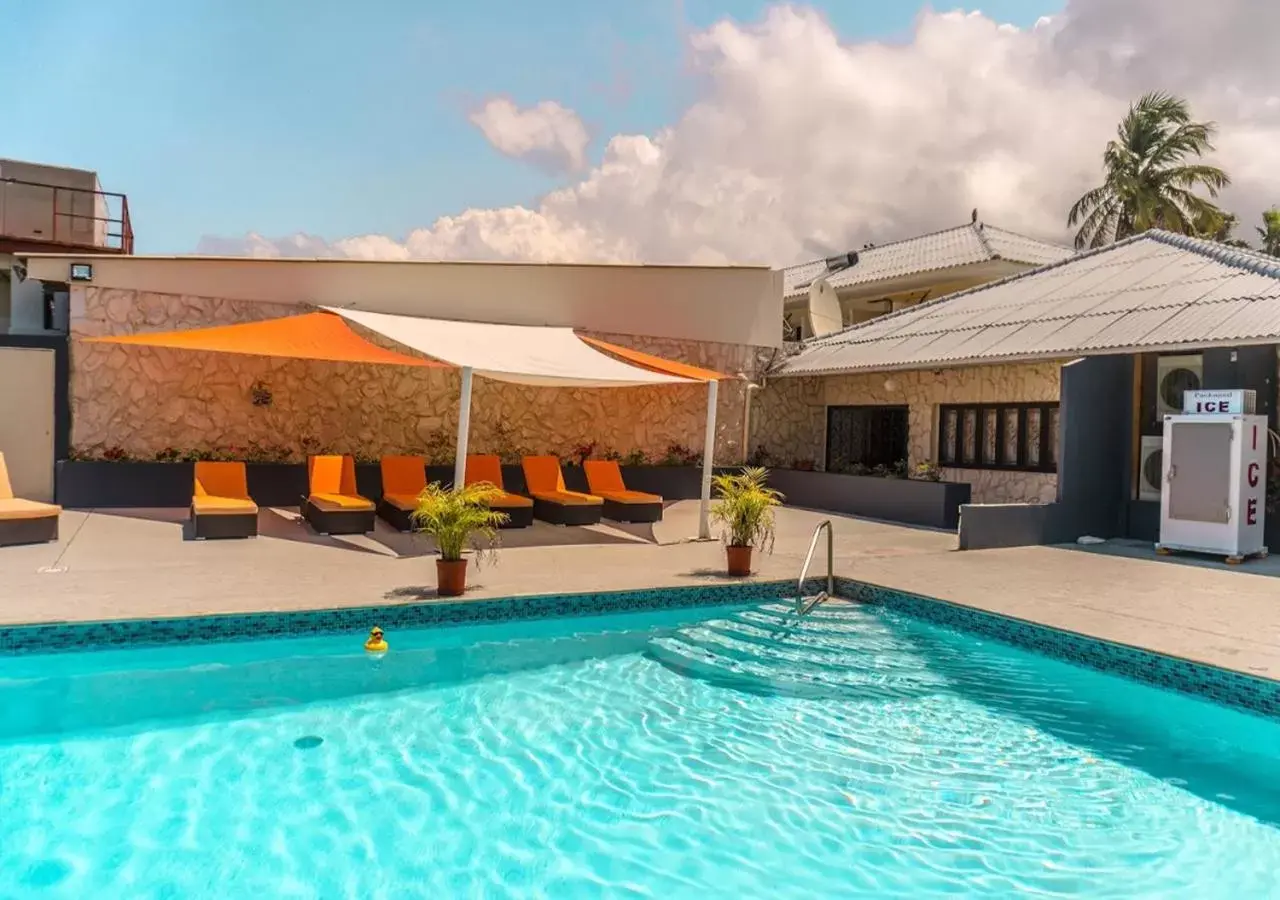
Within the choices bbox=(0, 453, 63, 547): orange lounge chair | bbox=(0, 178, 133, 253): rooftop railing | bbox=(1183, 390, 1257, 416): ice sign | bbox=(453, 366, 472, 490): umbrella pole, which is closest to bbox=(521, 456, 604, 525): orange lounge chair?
bbox=(453, 366, 472, 490): umbrella pole

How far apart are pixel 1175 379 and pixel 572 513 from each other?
Result: 920cm

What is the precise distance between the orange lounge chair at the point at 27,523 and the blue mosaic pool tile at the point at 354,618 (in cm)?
400

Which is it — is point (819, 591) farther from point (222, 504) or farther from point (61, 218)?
point (61, 218)

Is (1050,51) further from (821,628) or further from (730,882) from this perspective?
(730,882)

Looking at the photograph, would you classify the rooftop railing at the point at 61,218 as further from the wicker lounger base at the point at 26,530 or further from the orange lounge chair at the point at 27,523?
the wicker lounger base at the point at 26,530

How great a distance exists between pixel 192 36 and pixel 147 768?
13032 millimetres

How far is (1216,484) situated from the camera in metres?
11.1

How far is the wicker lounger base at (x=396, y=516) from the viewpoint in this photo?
11.9 m

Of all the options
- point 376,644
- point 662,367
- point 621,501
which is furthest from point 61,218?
point 376,644

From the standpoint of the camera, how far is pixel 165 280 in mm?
13305

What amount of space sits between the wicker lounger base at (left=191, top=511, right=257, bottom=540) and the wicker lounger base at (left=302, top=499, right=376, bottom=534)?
0.87 metres

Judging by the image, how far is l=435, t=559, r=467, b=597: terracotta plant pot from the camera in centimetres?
800

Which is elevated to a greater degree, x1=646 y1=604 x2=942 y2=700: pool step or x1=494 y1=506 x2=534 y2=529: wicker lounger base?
x1=494 y1=506 x2=534 y2=529: wicker lounger base

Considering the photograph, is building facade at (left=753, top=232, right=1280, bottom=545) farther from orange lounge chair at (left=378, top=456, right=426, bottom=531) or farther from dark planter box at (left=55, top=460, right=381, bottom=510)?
dark planter box at (left=55, top=460, right=381, bottom=510)
